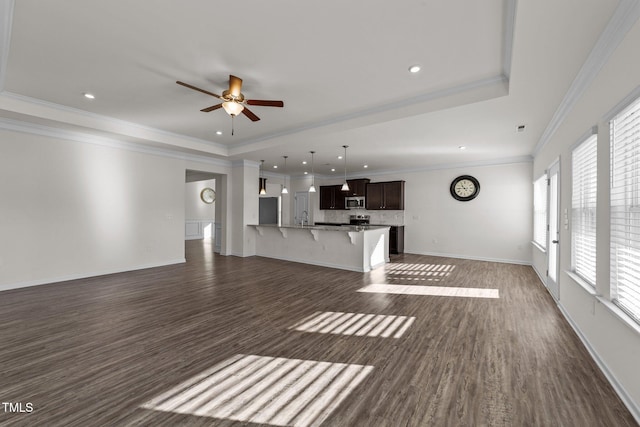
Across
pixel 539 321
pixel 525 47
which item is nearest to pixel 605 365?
pixel 539 321

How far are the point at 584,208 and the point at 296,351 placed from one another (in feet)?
10.6

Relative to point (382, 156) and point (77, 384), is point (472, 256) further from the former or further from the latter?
point (77, 384)

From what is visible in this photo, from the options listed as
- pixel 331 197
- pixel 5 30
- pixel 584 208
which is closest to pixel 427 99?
pixel 584 208

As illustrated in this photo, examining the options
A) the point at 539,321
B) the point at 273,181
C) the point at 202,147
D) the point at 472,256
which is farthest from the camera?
the point at 273,181

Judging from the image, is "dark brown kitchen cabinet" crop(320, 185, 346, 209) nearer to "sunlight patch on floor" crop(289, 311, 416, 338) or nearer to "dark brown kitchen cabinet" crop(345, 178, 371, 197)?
"dark brown kitchen cabinet" crop(345, 178, 371, 197)

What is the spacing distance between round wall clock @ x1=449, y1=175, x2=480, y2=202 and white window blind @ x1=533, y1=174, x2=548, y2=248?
1.28 m

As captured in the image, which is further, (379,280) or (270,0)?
(379,280)

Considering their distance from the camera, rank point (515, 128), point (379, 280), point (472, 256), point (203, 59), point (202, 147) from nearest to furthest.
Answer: point (203, 59), point (515, 128), point (379, 280), point (202, 147), point (472, 256)

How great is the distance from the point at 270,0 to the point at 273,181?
8390 millimetres

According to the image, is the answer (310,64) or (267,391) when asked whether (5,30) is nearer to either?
(310,64)

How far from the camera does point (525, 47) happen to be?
7.64 ft

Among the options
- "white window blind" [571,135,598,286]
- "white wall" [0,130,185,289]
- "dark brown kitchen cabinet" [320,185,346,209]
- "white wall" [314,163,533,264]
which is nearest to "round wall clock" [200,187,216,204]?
"dark brown kitchen cabinet" [320,185,346,209]

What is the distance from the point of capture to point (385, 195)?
8.63 metres

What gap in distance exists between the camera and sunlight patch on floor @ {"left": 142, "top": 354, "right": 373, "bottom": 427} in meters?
1.73
